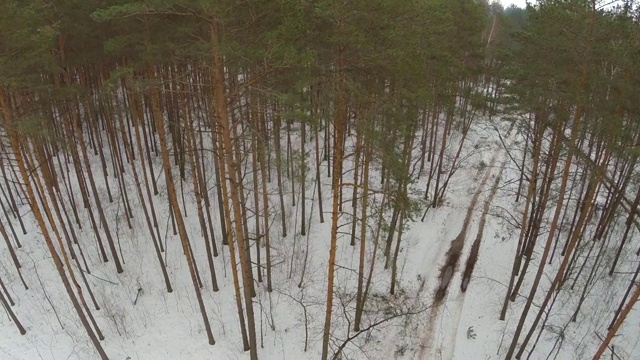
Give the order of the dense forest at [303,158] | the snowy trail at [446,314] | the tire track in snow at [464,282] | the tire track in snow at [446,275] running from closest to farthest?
the dense forest at [303,158]
the snowy trail at [446,314]
the tire track in snow at [464,282]
the tire track in snow at [446,275]

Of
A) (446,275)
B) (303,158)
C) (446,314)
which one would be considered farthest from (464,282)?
(303,158)

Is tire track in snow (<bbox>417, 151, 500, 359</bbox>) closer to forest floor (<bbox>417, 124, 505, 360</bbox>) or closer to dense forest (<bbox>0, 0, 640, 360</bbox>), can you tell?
forest floor (<bbox>417, 124, 505, 360</bbox>)

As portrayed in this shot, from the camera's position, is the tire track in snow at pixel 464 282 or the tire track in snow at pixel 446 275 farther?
the tire track in snow at pixel 446 275

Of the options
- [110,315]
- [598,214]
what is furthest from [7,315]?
[598,214]

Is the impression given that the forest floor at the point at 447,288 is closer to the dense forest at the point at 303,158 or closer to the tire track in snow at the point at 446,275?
the tire track in snow at the point at 446,275

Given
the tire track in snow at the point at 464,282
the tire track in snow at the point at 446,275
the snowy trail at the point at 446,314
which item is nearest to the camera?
the snowy trail at the point at 446,314

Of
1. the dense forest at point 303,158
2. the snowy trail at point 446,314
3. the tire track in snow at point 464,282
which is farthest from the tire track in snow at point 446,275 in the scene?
the tire track in snow at point 464,282

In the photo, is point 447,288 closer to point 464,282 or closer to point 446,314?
point 464,282

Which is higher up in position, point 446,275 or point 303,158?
point 303,158

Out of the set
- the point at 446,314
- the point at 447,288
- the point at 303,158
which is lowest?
the point at 446,314

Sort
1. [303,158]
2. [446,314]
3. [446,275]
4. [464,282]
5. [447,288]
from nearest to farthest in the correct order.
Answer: [303,158], [446,314], [447,288], [464,282], [446,275]
